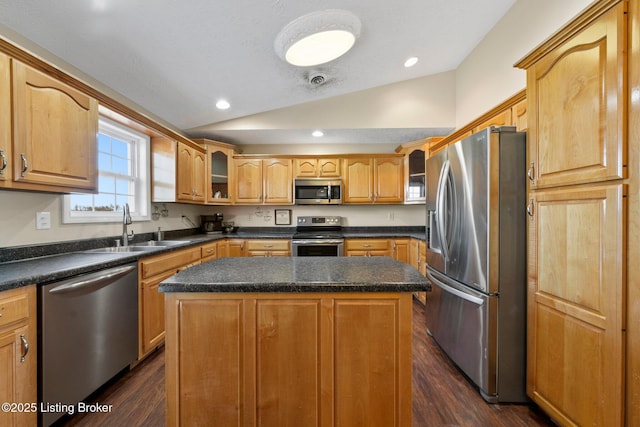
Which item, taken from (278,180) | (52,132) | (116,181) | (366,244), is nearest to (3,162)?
(52,132)

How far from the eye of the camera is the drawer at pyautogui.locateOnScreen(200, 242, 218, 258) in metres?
3.04

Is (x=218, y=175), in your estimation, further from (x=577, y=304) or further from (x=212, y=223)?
(x=577, y=304)

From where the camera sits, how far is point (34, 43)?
1723 millimetres

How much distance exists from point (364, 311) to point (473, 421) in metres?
1.12

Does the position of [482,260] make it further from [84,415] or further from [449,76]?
[449,76]

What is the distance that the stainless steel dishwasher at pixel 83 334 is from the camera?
51.9 inches

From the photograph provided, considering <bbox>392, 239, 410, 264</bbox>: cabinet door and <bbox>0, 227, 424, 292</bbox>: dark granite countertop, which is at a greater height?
<bbox>0, 227, 424, 292</bbox>: dark granite countertop

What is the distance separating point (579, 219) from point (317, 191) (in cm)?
307

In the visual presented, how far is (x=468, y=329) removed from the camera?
1.79m

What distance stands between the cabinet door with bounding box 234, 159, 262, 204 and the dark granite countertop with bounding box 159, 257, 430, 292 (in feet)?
8.50

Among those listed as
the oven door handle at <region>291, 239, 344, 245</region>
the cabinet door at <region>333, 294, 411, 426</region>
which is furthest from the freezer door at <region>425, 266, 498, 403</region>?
the oven door handle at <region>291, 239, 344, 245</region>

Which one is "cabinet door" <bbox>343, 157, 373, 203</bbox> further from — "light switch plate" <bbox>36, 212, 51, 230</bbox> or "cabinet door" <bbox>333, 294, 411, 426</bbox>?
"light switch plate" <bbox>36, 212, 51, 230</bbox>

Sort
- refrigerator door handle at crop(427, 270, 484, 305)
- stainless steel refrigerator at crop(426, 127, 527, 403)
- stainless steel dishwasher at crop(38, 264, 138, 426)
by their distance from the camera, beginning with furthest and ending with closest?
refrigerator door handle at crop(427, 270, 484, 305)
stainless steel refrigerator at crop(426, 127, 527, 403)
stainless steel dishwasher at crop(38, 264, 138, 426)

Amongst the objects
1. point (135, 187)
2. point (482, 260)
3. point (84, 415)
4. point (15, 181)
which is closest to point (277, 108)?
point (135, 187)
